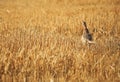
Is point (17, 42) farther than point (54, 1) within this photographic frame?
No

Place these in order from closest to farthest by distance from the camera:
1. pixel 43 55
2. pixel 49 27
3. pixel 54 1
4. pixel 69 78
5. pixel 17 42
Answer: pixel 69 78 → pixel 43 55 → pixel 17 42 → pixel 49 27 → pixel 54 1

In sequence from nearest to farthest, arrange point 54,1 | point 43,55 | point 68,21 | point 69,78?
point 69,78 < point 43,55 < point 68,21 < point 54,1

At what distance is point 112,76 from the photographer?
3.34 metres

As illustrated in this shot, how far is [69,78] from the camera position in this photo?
10.7 ft

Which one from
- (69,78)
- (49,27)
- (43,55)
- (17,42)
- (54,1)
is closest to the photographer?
(69,78)

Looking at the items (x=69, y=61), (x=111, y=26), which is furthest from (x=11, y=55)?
(x=111, y=26)

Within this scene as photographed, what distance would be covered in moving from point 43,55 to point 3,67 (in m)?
0.48

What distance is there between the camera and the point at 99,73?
3383mm

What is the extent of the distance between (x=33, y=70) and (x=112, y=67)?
869 millimetres

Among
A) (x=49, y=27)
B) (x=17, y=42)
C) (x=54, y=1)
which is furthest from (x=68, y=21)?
(x=54, y=1)

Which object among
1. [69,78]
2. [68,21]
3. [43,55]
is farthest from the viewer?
[68,21]

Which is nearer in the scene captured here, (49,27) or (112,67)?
(112,67)

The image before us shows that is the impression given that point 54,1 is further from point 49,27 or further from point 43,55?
point 43,55

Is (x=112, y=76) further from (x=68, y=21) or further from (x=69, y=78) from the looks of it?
(x=68, y=21)
